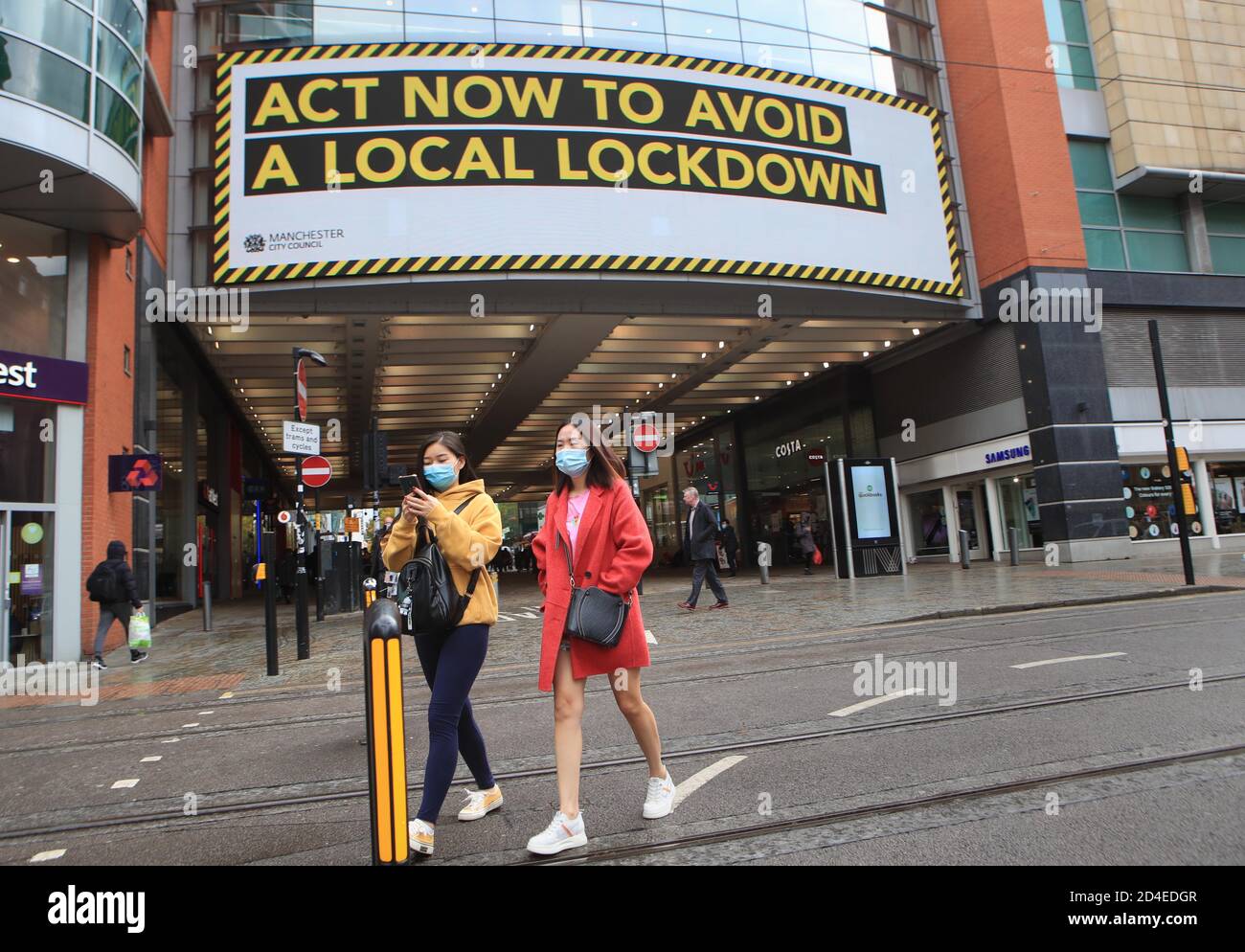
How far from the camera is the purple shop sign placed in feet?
36.1

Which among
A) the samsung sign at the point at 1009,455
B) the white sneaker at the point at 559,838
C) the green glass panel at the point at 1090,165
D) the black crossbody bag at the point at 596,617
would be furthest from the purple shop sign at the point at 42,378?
the green glass panel at the point at 1090,165

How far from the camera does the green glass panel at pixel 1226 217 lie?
23.5m

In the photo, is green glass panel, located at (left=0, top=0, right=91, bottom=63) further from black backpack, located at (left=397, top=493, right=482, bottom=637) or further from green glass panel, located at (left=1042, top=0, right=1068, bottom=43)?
green glass panel, located at (left=1042, top=0, right=1068, bottom=43)

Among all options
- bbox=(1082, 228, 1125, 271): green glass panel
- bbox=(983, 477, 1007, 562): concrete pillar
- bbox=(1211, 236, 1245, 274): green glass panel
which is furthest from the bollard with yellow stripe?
bbox=(1211, 236, 1245, 274): green glass panel

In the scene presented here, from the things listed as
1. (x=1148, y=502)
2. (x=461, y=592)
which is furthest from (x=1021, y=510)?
(x=461, y=592)

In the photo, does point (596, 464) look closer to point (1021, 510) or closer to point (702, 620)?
point (702, 620)

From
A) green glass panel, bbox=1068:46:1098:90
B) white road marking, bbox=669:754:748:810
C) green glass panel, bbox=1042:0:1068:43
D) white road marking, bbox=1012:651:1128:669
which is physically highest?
green glass panel, bbox=1042:0:1068:43

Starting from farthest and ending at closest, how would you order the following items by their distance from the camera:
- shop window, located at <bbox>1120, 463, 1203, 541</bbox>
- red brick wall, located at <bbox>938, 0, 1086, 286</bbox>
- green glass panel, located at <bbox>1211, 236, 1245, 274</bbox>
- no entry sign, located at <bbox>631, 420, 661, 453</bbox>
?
green glass panel, located at <bbox>1211, 236, 1245, 274</bbox> → shop window, located at <bbox>1120, 463, 1203, 541</bbox> → red brick wall, located at <bbox>938, 0, 1086, 286</bbox> → no entry sign, located at <bbox>631, 420, 661, 453</bbox>

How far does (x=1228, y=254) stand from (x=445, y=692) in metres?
28.1

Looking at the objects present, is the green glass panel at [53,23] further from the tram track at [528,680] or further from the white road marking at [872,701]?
the white road marking at [872,701]

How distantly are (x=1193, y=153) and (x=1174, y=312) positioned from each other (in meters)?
4.36

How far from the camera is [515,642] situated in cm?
1123

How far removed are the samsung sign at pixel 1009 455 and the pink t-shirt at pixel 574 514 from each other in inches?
815

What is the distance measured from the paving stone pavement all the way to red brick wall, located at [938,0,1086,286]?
27.8ft
